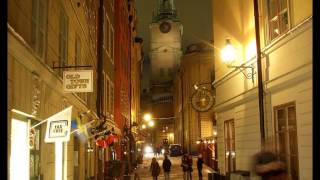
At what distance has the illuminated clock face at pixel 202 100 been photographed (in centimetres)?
2553

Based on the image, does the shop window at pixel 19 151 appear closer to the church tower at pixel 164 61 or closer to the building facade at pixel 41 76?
the building facade at pixel 41 76

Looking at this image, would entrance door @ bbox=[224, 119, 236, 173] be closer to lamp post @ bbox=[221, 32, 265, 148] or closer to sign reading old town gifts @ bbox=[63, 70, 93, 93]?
lamp post @ bbox=[221, 32, 265, 148]

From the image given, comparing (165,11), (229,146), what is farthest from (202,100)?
(165,11)

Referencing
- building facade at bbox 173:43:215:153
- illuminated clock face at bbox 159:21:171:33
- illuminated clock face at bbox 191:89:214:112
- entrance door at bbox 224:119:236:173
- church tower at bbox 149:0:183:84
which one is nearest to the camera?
entrance door at bbox 224:119:236:173

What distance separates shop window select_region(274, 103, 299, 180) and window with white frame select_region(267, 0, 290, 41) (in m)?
2.13

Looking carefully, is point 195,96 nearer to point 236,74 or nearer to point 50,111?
point 236,74

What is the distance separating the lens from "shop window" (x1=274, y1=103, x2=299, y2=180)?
1298 centimetres

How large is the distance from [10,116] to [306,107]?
7043 mm

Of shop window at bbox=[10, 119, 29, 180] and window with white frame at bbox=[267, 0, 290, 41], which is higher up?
window with white frame at bbox=[267, 0, 290, 41]

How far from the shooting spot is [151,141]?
115250 millimetres

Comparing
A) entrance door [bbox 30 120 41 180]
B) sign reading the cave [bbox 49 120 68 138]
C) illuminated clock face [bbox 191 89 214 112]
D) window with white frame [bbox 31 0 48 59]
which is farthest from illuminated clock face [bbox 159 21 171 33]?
sign reading the cave [bbox 49 120 68 138]

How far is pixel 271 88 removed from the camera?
14.8 metres

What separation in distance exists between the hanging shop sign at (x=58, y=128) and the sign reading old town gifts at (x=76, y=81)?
87.4 inches

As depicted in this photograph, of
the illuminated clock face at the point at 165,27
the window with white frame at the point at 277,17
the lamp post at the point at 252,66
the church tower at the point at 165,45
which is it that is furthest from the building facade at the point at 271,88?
the illuminated clock face at the point at 165,27
